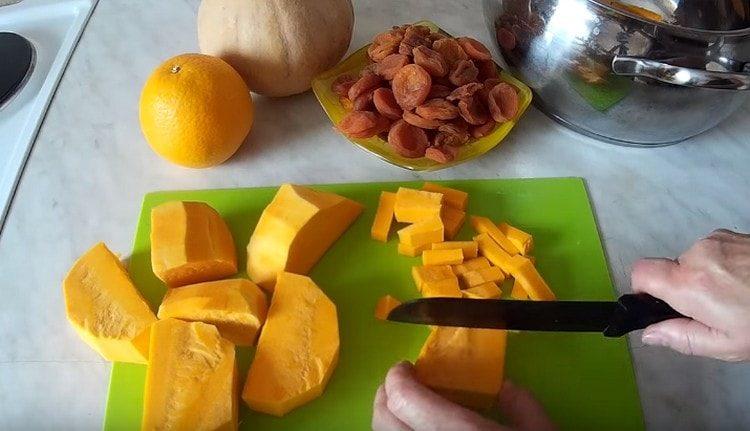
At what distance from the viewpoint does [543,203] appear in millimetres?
1036

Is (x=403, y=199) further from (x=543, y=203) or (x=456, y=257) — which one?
(x=543, y=203)

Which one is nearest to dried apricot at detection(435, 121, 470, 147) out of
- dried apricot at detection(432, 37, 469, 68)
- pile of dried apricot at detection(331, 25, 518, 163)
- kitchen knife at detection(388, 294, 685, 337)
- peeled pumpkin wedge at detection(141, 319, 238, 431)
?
pile of dried apricot at detection(331, 25, 518, 163)

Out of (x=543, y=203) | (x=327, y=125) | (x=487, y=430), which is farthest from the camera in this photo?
(x=327, y=125)

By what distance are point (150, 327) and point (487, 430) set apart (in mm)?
446

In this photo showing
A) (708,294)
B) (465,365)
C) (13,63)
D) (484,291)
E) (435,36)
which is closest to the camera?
(708,294)

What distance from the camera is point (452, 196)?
1004 mm

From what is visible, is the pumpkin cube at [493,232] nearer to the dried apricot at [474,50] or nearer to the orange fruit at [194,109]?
the dried apricot at [474,50]

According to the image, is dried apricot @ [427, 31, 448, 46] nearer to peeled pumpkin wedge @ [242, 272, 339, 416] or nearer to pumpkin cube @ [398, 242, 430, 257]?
pumpkin cube @ [398, 242, 430, 257]

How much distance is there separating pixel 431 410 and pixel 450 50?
2.03ft

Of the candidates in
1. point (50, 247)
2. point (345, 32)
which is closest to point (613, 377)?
point (345, 32)

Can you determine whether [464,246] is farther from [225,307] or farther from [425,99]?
[225,307]

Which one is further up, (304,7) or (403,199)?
(304,7)

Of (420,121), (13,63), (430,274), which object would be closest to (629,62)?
(420,121)

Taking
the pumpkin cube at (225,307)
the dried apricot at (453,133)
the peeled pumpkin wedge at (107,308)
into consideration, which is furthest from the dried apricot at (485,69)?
the peeled pumpkin wedge at (107,308)
